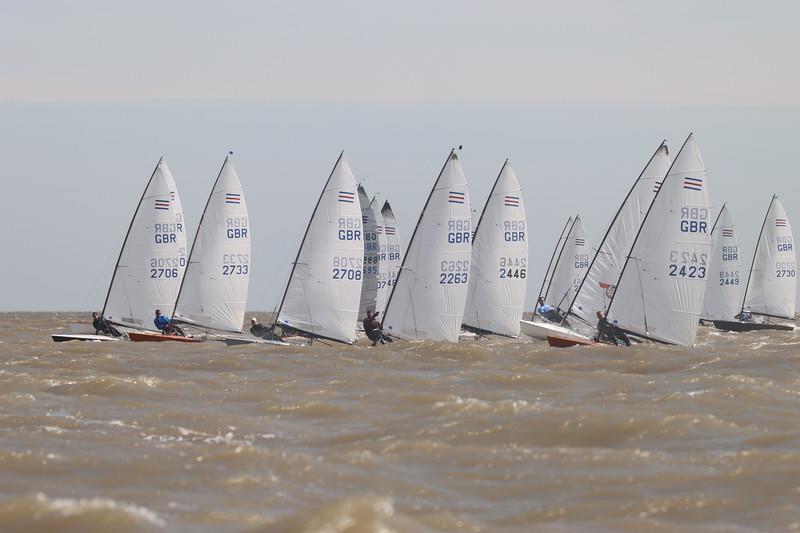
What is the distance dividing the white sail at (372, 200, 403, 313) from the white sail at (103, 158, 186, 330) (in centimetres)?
1461

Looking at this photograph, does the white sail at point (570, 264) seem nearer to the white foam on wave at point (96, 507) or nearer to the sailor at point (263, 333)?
the sailor at point (263, 333)

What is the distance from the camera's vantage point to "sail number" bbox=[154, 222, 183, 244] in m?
42.5

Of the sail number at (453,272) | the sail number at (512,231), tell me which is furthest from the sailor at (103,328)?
the sail number at (512,231)

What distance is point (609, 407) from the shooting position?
1995 cm

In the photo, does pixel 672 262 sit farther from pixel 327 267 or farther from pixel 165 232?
pixel 165 232

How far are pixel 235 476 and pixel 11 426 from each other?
505 centimetres

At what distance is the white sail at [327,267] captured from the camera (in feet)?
130

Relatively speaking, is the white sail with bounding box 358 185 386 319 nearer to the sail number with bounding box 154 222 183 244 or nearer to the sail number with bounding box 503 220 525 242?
the sail number with bounding box 503 220 525 242

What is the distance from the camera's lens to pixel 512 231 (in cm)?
4338

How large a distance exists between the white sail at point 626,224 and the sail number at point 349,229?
28.1 ft

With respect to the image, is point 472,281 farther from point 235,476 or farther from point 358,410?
point 235,476

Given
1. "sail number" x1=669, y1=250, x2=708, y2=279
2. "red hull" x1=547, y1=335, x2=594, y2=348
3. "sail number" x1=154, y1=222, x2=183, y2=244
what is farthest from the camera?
"sail number" x1=154, y1=222, x2=183, y2=244

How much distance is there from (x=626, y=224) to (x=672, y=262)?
594cm

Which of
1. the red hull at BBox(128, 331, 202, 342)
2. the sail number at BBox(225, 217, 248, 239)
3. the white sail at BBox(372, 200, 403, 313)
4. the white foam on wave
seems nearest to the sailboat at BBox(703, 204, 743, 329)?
the white sail at BBox(372, 200, 403, 313)
